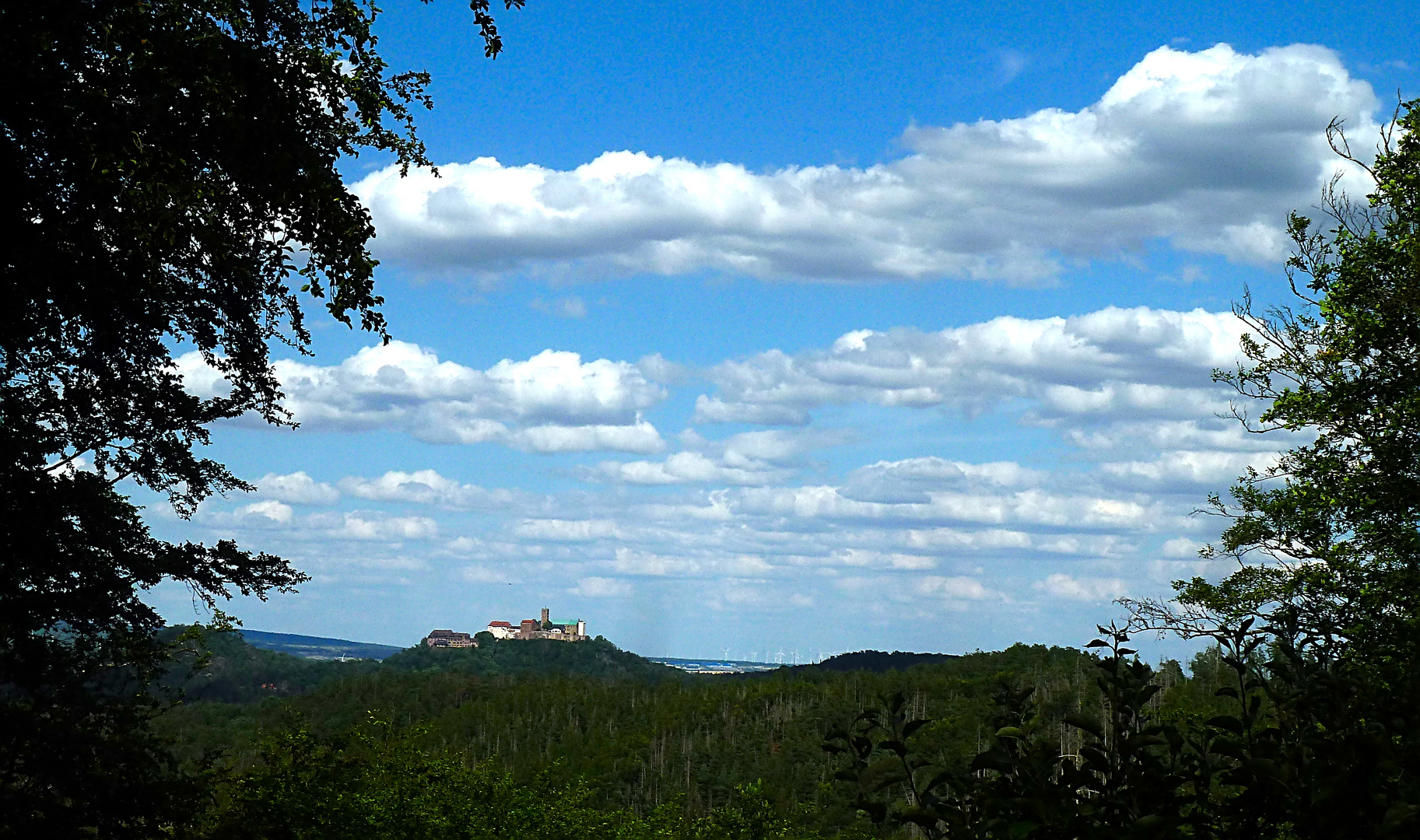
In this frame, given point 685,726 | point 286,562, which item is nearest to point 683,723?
point 685,726

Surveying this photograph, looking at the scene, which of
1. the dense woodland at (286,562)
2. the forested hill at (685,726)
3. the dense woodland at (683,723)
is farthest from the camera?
the forested hill at (685,726)

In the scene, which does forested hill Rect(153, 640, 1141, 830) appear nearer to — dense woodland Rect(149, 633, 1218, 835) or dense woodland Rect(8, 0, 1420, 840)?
dense woodland Rect(149, 633, 1218, 835)

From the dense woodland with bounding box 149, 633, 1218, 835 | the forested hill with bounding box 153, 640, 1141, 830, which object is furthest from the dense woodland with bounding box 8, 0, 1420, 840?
the forested hill with bounding box 153, 640, 1141, 830

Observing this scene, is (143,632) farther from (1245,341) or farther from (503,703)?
(503,703)

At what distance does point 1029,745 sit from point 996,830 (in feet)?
1.26

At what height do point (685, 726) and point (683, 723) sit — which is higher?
point (683, 723)

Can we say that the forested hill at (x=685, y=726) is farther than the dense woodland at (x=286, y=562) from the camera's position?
Yes

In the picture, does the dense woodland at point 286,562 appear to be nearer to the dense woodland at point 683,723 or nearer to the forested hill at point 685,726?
the dense woodland at point 683,723

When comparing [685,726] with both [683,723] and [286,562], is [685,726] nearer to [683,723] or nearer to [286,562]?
[683,723]

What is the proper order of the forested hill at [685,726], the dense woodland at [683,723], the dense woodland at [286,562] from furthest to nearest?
the forested hill at [685,726] → the dense woodland at [683,723] → the dense woodland at [286,562]

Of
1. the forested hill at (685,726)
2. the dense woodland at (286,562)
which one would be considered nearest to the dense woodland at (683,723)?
the forested hill at (685,726)

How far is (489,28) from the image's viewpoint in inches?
401

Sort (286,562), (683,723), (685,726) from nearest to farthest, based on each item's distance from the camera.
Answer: (286,562), (685,726), (683,723)

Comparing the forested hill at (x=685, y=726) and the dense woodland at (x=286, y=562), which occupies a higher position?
the dense woodland at (x=286, y=562)
